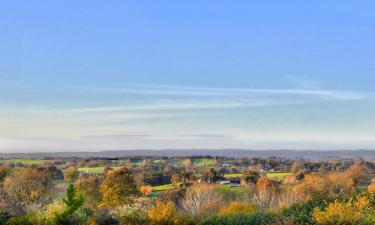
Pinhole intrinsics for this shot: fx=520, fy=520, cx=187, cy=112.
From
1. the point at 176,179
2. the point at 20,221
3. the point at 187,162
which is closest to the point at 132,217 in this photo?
the point at 20,221

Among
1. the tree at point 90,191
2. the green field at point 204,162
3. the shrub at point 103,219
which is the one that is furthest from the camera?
the green field at point 204,162

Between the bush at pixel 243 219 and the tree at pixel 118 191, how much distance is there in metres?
25.0

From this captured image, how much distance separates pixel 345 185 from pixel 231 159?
236 feet

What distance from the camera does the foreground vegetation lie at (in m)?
28.7

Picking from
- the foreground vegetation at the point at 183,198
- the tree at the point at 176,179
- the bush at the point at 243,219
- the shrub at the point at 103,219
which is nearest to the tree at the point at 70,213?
the foreground vegetation at the point at 183,198

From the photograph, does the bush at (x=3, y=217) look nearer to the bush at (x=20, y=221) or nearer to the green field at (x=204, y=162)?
the bush at (x=20, y=221)

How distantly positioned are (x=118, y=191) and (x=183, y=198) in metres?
7.67

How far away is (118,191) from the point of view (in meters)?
55.5

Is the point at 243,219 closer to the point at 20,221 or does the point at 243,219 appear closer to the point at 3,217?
the point at 20,221

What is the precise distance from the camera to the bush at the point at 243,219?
1128 inches

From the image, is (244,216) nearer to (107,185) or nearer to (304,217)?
(304,217)

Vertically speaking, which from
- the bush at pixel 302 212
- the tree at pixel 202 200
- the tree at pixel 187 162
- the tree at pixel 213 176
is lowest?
the tree at pixel 202 200

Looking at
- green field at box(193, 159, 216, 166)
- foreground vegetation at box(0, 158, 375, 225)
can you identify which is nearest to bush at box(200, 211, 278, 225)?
foreground vegetation at box(0, 158, 375, 225)

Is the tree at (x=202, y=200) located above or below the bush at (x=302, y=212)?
below
